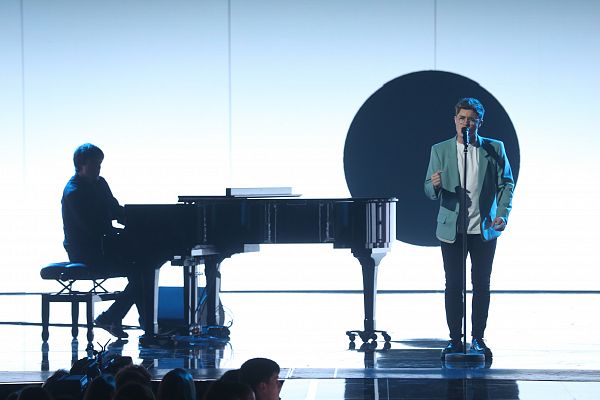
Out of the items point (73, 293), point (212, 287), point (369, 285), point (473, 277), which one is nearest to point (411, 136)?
point (212, 287)

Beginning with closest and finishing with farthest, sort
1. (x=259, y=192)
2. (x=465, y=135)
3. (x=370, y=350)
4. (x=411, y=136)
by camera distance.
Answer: (x=465, y=135), (x=370, y=350), (x=259, y=192), (x=411, y=136)

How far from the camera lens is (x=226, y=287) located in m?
10.5

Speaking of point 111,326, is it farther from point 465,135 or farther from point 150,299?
point 465,135

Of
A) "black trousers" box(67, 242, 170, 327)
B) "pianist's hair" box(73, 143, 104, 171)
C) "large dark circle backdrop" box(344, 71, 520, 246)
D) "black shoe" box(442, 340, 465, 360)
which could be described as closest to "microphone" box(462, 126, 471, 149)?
"black shoe" box(442, 340, 465, 360)

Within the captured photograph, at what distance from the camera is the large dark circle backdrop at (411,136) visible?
975 centimetres

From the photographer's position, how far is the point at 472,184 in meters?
5.90

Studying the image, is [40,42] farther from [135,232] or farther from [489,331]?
[489,331]

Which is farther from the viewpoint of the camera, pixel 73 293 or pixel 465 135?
pixel 73 293

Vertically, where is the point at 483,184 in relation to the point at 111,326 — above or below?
above

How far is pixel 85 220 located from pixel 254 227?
1.07m

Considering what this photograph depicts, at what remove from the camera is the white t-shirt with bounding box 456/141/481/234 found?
19.2 feet

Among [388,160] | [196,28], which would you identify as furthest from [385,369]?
[196,28]

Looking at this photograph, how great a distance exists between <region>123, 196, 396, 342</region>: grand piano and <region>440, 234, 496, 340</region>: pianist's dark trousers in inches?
35.5

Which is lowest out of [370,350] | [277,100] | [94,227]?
[370,350]
